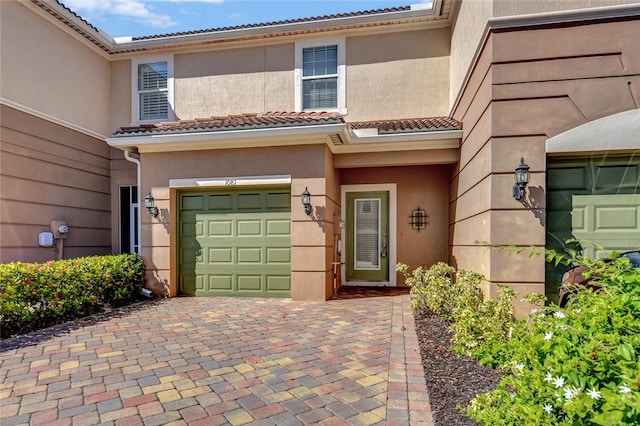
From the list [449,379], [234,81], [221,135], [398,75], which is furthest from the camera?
[234,81]

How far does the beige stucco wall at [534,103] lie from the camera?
4477 millimetres

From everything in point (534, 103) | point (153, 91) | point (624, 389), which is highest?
point (153, 91)

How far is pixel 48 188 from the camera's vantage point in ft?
25.1

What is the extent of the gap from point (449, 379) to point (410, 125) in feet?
18.3

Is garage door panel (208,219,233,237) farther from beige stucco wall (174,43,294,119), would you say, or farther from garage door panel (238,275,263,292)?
beige stucco wall (174,43,294,119)

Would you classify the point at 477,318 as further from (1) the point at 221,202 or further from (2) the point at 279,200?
(1) the point at 221,202

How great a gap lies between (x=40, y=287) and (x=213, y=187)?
3.43m

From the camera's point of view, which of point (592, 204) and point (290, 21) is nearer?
point (592, 204)

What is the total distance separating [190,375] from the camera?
352 cm

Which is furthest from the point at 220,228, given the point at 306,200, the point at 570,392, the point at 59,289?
the point at 570,392

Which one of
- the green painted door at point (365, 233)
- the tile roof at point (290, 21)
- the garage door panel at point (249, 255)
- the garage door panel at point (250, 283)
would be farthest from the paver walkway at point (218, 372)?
Answer: the tile roof at point (290, 21)

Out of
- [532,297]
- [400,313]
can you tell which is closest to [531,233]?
[532,297]

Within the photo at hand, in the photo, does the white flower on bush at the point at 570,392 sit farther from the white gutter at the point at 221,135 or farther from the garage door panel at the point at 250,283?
the garage door panel at the point at 250,283

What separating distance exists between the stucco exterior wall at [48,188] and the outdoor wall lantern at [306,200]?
236 inches
